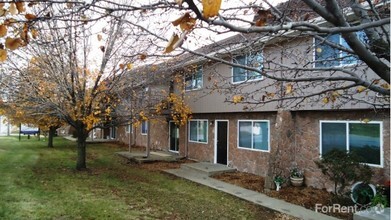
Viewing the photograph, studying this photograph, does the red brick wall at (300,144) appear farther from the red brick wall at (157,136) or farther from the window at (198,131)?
the red brick wall at (157,136)

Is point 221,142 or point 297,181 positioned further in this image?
point 221,142

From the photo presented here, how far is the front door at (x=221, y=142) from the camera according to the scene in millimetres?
14336

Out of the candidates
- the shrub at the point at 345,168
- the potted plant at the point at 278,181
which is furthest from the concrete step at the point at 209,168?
the shrub at the point at 345,168

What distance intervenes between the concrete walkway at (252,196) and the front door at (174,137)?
542 centimetres

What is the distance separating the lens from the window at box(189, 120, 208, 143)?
15.8 meters

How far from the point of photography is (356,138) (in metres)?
9.02

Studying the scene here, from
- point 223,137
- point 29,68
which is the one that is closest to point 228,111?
point 223,137

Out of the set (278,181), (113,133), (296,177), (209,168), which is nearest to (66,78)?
(209,168)

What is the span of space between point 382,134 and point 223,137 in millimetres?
7293

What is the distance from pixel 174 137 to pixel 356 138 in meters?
11.8

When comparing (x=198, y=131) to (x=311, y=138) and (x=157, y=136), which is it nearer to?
(x=157, y=136)

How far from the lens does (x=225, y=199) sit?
347 inches

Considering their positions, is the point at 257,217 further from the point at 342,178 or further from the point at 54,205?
the point at 54,205

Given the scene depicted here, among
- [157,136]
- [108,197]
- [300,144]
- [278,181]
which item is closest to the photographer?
[108,197]
